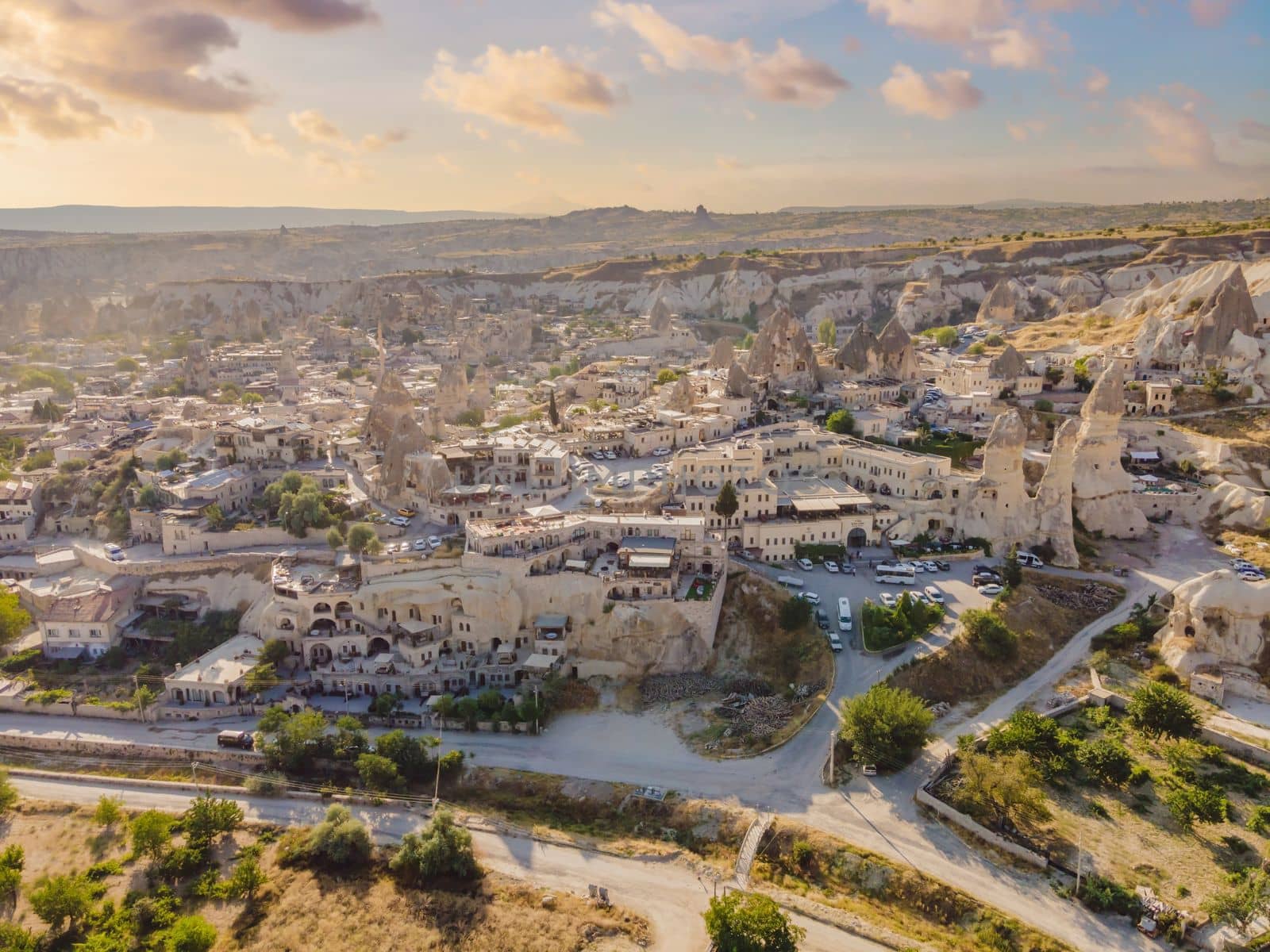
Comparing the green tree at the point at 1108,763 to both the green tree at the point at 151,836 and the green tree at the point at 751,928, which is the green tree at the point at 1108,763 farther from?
the green tree at the point at 151,836

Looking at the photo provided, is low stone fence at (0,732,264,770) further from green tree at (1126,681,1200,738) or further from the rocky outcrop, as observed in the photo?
the rocky outcrop

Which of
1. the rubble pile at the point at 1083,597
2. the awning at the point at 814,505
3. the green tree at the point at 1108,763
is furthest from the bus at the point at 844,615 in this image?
the green tree at the point at 1108,763

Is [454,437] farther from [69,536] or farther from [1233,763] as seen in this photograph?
[1233,763]

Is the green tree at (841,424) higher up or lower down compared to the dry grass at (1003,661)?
higher up

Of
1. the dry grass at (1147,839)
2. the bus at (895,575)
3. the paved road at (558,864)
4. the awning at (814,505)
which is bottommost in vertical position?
the paved road at (558,864)

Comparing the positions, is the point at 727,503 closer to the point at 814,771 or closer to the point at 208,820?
the point at 814,771
